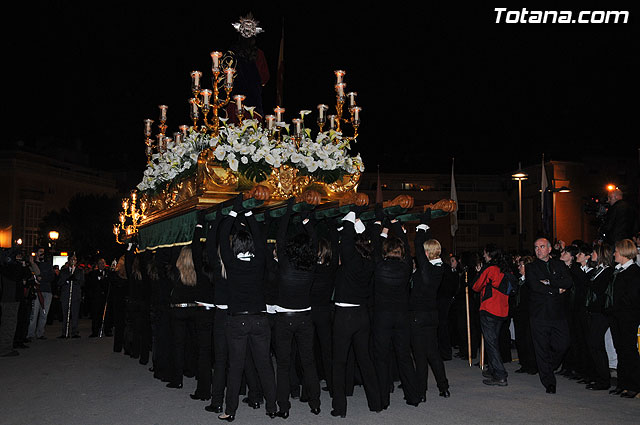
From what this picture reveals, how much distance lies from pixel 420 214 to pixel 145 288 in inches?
217

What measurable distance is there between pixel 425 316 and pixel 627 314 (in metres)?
2.68

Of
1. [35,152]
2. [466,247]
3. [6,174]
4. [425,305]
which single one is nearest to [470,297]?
[425,305]

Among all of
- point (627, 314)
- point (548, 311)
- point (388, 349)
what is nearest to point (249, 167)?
point (388, 349)

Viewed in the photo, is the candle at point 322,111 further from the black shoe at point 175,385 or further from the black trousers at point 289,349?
the black shoe at point 175,385

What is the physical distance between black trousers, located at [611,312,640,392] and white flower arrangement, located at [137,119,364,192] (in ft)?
14.3

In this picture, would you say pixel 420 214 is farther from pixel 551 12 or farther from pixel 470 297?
pixel 551 12

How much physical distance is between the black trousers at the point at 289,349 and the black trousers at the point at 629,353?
416 cm

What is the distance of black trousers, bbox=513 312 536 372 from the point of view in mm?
9671

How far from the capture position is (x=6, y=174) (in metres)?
42.0

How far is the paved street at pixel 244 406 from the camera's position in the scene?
21.7 ft

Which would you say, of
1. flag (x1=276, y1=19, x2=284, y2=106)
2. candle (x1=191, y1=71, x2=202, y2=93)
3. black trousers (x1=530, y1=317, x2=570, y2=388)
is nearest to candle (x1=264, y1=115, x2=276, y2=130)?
candle (x1=191, y1=71, x2=202, y2=93)

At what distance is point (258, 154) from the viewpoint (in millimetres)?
8070

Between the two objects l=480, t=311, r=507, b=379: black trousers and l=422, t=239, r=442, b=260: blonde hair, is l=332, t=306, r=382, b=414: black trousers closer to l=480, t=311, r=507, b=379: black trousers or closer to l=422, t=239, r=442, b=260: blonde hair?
l=422, t=239, r=442, b=260: blonde hair

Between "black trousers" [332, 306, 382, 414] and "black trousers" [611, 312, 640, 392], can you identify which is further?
"black trousers" [611, 312, 640, 392]
